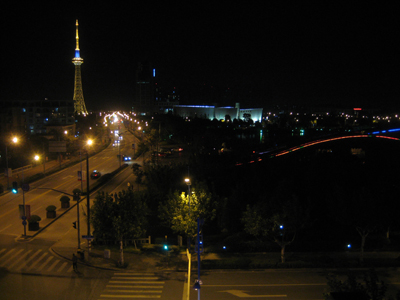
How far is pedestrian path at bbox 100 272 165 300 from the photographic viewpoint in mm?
13749

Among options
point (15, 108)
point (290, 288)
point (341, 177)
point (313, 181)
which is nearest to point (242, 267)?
point (290, 288)

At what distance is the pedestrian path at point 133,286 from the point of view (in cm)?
1375

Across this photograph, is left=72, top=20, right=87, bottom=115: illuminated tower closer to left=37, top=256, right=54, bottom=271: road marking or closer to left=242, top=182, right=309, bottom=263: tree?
left=37, top=256, right=54, bottom=271: road marking

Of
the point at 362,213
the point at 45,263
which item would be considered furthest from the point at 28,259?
the point at 362,213

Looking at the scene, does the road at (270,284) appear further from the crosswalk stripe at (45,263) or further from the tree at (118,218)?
the crosswalk stripe at (45,263)

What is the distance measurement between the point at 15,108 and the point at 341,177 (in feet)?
255

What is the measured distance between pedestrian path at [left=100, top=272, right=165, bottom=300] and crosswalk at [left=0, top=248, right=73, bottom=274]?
2.51 meters

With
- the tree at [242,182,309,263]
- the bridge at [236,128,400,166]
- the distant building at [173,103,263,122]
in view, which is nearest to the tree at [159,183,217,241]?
the tree at [242,182,309,263]

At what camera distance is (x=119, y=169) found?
40.5 meters

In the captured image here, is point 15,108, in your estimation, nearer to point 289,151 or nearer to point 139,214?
point 289,151

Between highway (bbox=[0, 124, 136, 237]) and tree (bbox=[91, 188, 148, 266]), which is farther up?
tree (bbox=[91, 188, 148, 266])

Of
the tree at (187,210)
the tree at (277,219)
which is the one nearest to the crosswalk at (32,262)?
the tree at (187,210)

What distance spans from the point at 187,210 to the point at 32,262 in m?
7.64

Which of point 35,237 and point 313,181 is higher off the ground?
point 313,181
